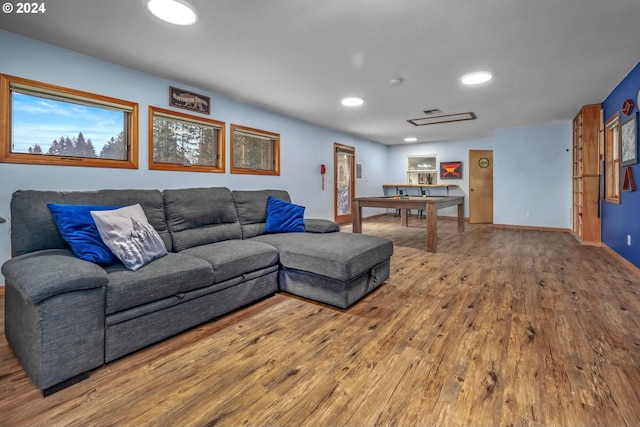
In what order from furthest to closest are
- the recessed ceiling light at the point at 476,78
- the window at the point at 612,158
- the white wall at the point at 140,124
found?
the window at the point at 612,158
the recessed ceiling light at the point at 476,78
the white wall at the point at 140,124

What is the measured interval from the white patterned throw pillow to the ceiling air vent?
5205 millimetres

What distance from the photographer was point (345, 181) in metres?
7.56

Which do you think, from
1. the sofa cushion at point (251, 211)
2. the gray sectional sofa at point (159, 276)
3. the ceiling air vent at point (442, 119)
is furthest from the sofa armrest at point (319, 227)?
the ceiling air vent at point (442, 119)

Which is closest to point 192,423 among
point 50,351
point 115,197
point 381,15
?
point 50,351

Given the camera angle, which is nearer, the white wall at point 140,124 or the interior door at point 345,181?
the white wall at point 140,124

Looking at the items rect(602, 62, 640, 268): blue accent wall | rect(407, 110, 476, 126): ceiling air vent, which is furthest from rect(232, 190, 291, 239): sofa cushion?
rect(602, 62, 640, 268): blue accent wall

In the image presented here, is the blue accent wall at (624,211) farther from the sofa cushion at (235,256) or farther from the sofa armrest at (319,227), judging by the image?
the sofa cushion at (235,256)

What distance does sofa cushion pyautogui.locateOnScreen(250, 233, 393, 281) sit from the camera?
2293mm

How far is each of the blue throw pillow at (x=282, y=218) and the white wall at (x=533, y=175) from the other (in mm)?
5489

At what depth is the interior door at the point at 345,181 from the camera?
718 cm

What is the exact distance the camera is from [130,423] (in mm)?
→ 1225

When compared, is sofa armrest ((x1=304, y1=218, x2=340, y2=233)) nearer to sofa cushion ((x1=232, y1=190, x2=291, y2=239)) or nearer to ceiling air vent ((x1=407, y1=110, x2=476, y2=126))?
sofa cushion ((x1=232, y1=190, x2=291, y2=239))

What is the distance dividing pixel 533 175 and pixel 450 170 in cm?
227

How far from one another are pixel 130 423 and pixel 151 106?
3.25 m
